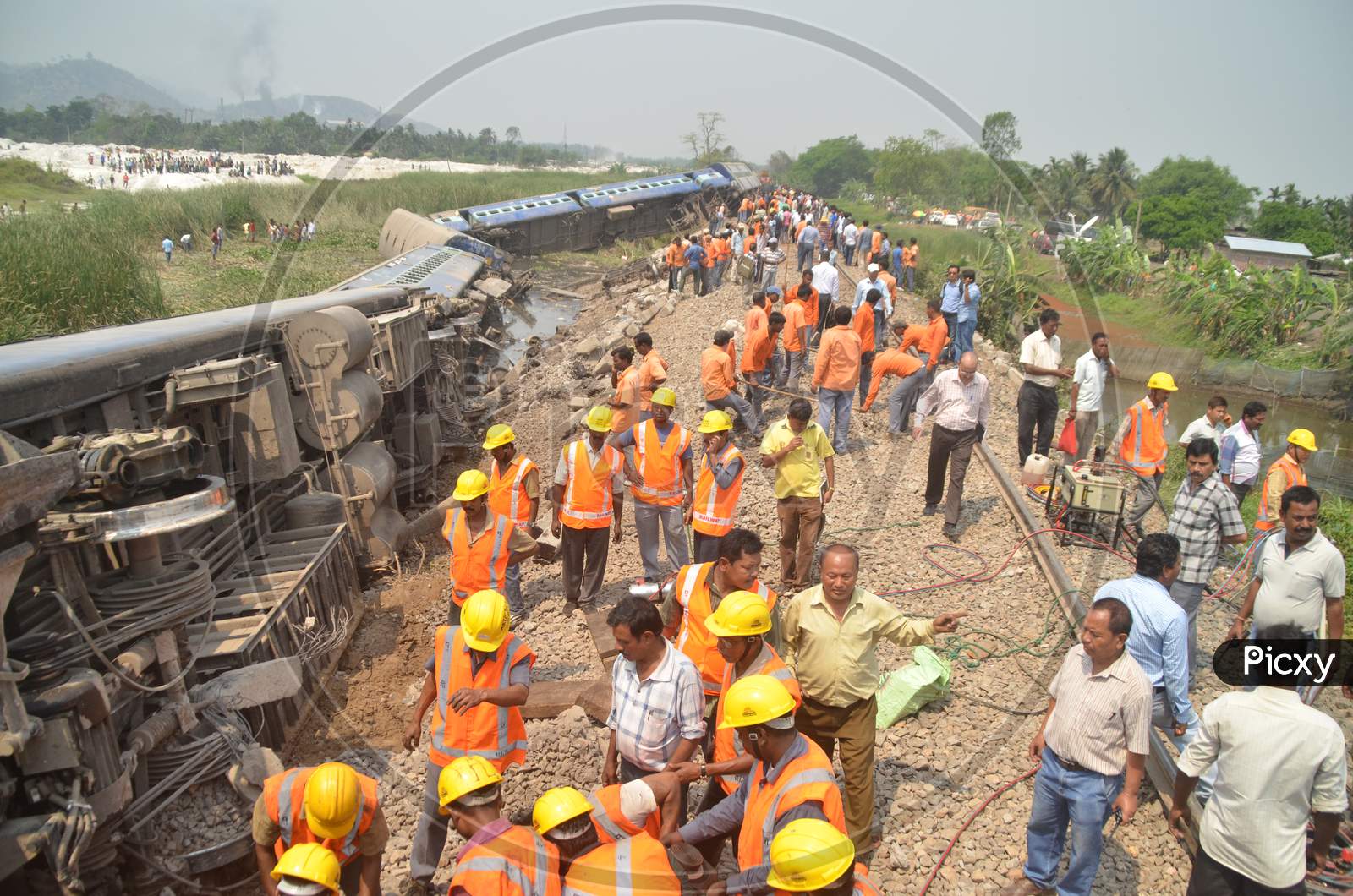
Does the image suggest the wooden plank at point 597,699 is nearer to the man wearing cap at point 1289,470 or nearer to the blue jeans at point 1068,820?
the blue jeans at point 1068,820

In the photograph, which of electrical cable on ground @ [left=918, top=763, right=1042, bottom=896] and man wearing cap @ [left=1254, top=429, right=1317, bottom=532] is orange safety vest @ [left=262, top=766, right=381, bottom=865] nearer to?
electrical cable on ground @ [left=918, top=763, right=1042, bottom=896]

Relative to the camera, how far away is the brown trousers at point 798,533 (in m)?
6.20

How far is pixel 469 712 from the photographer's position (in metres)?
3.71

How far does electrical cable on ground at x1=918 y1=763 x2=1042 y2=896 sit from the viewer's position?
12.8 feet

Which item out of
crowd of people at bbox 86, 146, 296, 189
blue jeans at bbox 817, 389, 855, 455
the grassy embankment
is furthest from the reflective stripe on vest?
crowd of people at bbox 86, 146, 296, 189

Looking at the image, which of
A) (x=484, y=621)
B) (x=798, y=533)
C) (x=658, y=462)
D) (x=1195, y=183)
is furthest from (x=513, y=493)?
(x=1195, y=183)

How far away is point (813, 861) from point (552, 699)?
3456 millimetres

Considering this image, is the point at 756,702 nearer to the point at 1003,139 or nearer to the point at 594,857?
the point at 594,857

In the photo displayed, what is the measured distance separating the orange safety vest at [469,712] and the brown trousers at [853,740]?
4.50 ft

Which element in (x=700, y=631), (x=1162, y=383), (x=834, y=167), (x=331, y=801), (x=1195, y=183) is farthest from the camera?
(x=834, y=167)

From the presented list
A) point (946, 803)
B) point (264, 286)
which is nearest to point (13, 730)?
point (946, 803)

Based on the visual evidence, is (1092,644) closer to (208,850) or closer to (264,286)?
(208,850)

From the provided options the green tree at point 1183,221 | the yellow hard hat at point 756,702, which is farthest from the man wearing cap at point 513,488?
the green tree at point 1183,221

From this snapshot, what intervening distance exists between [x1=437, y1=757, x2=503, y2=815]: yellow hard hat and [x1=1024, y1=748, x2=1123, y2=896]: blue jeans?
7.81 feet
